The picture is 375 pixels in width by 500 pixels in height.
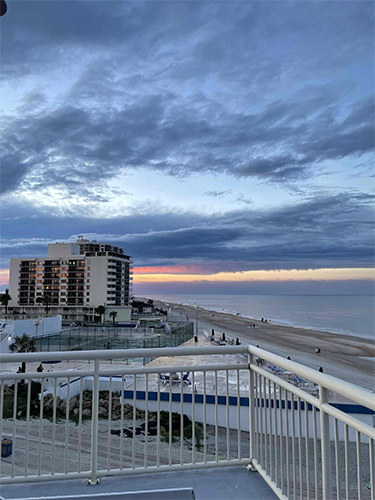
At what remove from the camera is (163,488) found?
2336 mm

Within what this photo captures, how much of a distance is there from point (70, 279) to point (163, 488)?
6734cm

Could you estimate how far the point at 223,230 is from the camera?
241 feet

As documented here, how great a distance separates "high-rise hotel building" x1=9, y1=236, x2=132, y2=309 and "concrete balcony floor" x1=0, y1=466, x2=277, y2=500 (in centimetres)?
6302

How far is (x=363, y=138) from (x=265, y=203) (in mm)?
44703

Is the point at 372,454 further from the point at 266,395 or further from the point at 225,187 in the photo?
the point at 225,187

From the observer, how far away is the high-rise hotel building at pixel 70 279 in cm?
6425

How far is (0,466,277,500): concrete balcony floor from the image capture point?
2.21 metres

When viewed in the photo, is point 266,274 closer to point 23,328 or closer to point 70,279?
point 70,279

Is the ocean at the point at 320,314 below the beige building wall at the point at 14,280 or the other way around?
below

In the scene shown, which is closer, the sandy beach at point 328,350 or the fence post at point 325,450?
the fence post at point 325,450

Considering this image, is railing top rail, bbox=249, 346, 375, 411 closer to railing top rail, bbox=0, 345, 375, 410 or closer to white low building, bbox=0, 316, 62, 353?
railing top rail, bbox=0, 345, 375, 410

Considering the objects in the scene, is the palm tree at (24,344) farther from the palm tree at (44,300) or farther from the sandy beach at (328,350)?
the palm tree at (44,300)

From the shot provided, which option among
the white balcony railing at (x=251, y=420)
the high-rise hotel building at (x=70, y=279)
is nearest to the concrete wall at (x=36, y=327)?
the white balcony railing at (x=251, y=420)

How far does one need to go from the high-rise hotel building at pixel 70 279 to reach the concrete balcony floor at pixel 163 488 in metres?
63.0
